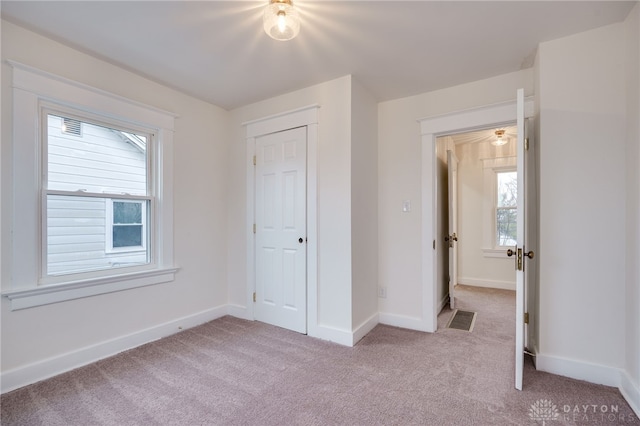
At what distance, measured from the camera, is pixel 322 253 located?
2805 millimetres

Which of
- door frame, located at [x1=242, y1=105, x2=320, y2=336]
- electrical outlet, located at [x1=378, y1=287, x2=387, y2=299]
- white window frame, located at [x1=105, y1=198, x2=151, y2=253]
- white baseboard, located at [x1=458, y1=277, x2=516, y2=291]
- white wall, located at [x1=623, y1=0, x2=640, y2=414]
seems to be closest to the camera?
white wall, located at [x1=623, y1=0, x2=640, y2=414]

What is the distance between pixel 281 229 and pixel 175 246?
110 centimetres

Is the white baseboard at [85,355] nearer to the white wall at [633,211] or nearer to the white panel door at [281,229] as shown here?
the white panel door at [281,229]

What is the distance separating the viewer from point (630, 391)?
178 cm

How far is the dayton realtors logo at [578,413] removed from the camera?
164cm

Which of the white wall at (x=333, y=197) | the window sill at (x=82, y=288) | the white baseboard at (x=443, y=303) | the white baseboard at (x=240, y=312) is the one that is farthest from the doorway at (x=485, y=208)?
the window sill at (x=82, y=288)

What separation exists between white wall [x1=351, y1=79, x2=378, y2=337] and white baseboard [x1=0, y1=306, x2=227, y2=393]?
1.82 meters

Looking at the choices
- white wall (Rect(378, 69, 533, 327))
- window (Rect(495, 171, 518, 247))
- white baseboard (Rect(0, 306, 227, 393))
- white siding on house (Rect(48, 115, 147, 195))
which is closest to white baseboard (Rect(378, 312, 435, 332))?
white wall (Rect(378, 69, 533, 327))

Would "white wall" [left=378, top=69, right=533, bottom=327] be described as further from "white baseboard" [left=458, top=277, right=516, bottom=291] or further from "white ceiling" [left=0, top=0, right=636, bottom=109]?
"white baseboard" [left=458, top=277, right=516, bottom=291]

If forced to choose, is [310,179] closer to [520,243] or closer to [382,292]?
[382,292]

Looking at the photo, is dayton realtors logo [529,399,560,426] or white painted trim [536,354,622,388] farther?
white painted trim [536,354,622,388]

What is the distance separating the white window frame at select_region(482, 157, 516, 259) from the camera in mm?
4703

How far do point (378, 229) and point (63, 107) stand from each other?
300cm

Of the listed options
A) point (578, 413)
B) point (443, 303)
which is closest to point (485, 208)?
point (443, 303)
